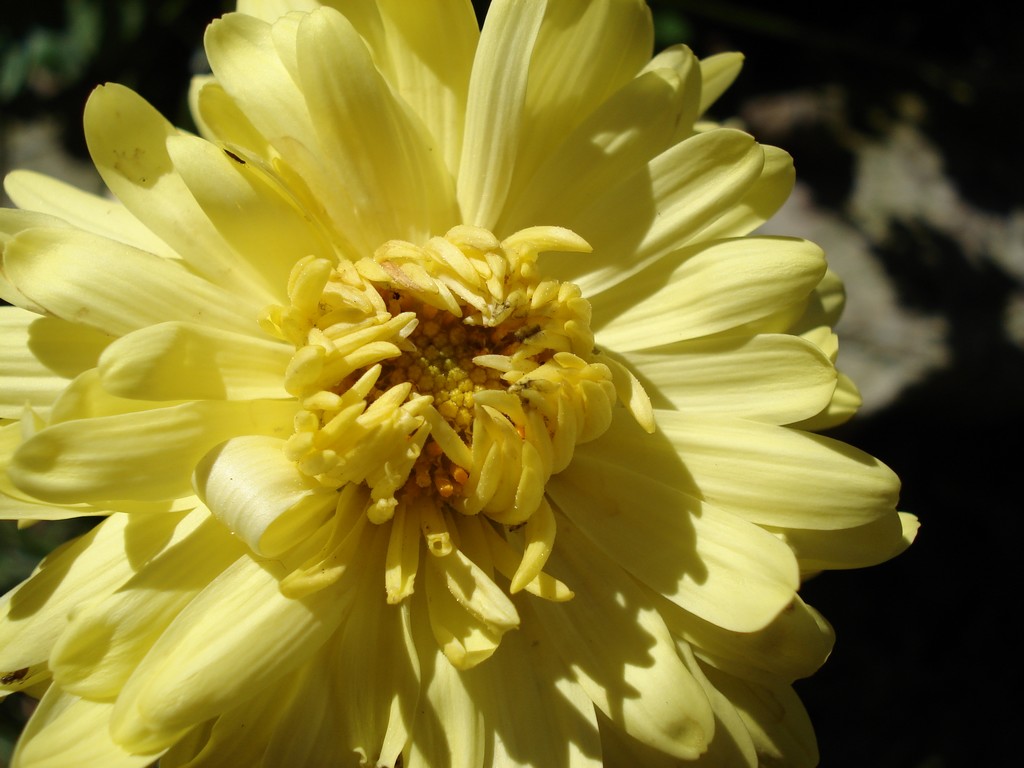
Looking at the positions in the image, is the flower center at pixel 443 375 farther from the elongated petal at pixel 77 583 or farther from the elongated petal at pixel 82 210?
the elongated petal at pixel 82 210

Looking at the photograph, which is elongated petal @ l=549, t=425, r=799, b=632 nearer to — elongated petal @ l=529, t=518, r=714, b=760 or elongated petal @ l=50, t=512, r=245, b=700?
elongated petal @ l=529, t=518, r=714, b=760

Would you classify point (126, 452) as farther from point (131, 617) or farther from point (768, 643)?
point (768, 643)

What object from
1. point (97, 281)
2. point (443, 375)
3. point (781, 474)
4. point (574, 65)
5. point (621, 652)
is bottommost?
point (621, 652)

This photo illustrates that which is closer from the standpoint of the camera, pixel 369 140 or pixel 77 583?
pixel 77 583

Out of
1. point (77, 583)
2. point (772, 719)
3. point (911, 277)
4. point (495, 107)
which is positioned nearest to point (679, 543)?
point (772, 719)

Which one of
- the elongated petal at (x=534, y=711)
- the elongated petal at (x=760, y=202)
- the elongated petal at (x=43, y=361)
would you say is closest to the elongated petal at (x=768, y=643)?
the elongated petal at (x=534, y=711)

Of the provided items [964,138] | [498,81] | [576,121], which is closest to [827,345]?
[576,121]
